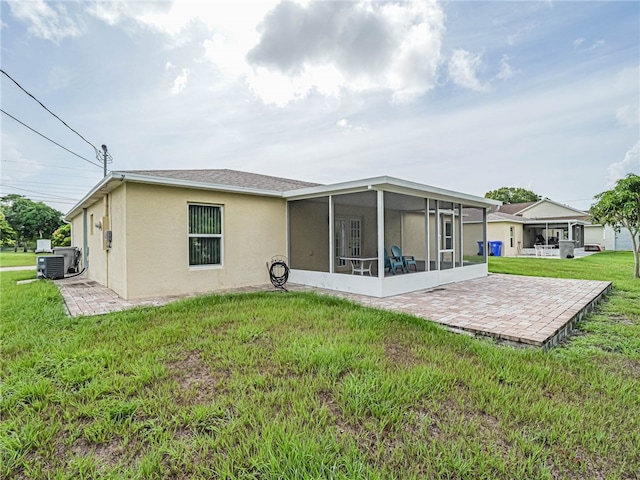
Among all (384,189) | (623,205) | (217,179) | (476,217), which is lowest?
(623,205)

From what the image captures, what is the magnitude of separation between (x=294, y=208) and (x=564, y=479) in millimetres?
8229

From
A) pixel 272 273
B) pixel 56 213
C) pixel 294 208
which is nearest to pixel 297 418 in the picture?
pixel 272 273

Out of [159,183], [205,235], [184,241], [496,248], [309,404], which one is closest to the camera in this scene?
[309,404]

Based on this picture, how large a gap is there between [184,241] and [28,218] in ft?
121

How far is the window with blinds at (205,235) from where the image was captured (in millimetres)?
7531

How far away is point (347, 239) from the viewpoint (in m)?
11.7

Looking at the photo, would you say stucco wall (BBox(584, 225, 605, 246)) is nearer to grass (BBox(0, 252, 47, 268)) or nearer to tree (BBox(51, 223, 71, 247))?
grass (BBox(0, 252, 47, 268))

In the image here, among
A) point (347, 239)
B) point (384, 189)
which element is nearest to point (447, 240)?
point (347, 239)

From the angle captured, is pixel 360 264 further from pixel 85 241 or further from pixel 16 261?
pixel 16 261

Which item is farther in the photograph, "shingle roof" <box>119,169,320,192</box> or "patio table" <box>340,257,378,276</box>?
"patio table" <box>340,257,378,276</box>

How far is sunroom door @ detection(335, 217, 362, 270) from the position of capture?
1125 cm

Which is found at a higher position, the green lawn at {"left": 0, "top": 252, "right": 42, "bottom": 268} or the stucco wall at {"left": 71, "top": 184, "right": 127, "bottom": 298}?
the stucco wall at {"left": 71, "top": 184, "right": 127, "bottom": 298}

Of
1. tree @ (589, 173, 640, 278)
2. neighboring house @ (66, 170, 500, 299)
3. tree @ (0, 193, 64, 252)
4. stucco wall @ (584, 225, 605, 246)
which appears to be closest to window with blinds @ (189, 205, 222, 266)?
neighboring house @ (66, 170, 500, 299)

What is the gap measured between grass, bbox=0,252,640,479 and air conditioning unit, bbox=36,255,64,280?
6.80 meters
